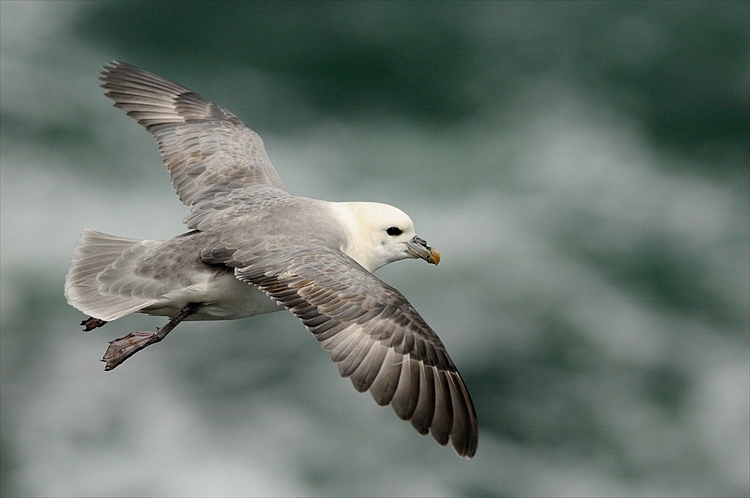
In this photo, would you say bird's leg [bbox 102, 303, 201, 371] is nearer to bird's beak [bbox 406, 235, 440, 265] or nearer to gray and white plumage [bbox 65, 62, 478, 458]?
gray and white plumage [bbox 65, 62, 478, 458]

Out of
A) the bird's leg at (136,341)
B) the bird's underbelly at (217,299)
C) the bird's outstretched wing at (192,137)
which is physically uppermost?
the bird's outstretched wing at (192,137)

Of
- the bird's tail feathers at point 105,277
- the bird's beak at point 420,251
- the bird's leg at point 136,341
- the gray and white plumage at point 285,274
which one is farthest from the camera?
the bird's beak at point 420,251

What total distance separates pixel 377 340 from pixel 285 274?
0.73 meters

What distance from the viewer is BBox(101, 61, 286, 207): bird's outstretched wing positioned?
24.6 feet

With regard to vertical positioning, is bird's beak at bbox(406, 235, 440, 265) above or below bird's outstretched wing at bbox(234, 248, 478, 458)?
above

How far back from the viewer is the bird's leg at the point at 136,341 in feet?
20.5

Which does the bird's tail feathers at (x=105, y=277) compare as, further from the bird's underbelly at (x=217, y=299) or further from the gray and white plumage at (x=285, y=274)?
the bird's underbelly at (x=217, y=299)

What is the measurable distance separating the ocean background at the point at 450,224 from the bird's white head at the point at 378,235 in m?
7.17

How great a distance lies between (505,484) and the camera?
13.9m

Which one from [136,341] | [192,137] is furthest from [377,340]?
[192,137]

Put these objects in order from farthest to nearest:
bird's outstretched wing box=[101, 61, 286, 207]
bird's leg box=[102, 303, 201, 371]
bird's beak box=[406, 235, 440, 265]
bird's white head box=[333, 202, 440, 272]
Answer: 1. bird's outstretched wing box=[101, 61, 286, 207]
2. bird's beak box=[406, 235, 440, 265]
3. bird's white head box=[333, 202, 440, 272]
4. bird's leg box=[102, 303, 201, 371]

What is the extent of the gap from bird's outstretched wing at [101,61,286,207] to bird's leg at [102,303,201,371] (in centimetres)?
120

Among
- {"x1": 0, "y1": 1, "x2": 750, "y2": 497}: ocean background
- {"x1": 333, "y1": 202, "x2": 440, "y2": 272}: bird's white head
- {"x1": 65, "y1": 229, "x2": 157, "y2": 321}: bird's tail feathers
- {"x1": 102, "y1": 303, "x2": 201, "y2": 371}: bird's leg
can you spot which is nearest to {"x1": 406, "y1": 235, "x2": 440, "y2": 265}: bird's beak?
{"x1": 333, "y1": 202, "x2": 440, "y2": 272}: bird's white head

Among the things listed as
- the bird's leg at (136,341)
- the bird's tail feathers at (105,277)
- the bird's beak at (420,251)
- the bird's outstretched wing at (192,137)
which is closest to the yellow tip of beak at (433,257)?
the bird's beak at (420,251)
